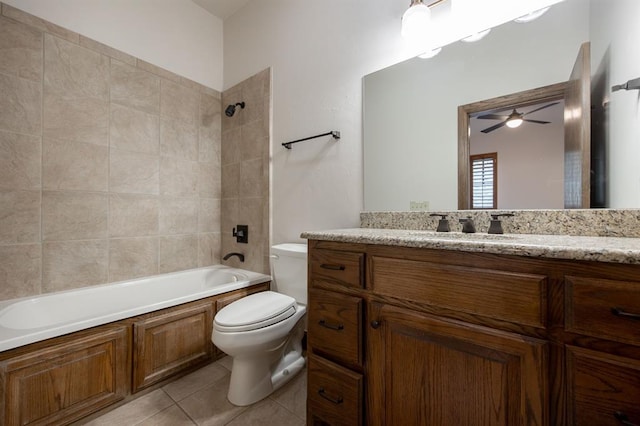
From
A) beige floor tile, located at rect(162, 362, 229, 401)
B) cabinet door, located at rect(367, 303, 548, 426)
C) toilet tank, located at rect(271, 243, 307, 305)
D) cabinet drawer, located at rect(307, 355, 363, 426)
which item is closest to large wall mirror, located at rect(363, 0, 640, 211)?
toilet tank, located at rect(271, 243, 307, 305)

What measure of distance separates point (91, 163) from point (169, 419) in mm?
1682

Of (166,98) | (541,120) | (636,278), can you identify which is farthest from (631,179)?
(166,98)

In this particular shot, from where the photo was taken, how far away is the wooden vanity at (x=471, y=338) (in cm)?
59

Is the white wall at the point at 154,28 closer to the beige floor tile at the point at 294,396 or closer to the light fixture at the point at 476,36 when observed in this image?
the light fixture at the point at 476,36

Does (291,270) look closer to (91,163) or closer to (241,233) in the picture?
(241,233)

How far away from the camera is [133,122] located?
6.52 ft

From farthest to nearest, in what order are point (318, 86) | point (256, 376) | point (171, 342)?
point (318, 86) < point (171, 342) < point (256, 376)

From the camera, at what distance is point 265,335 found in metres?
1.35

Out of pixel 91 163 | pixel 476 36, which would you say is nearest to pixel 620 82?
pixel 476 36

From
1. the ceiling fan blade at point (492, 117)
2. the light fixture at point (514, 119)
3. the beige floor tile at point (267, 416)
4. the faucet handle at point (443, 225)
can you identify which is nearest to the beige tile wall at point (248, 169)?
the beige floor tile at point (267, 416)

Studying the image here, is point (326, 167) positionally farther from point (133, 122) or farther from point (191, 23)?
point (191, 23)

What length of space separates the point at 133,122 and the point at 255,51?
1163mm

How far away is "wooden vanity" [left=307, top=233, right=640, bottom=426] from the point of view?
23.2 inches

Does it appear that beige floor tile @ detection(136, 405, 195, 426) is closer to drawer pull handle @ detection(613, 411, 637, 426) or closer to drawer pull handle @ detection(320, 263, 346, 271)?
drawer pull handle @ detection(320, 263, 346, 271)
